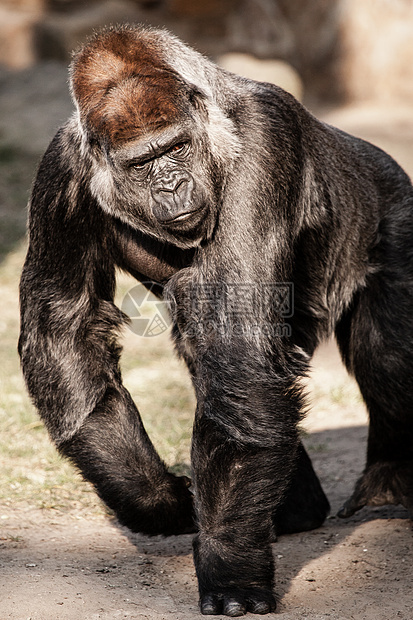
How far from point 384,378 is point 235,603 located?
1.33 m

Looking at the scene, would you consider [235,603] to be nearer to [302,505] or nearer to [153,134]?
[302,505]

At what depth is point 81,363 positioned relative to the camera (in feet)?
11.1

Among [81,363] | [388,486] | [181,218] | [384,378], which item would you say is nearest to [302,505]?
[388,486]

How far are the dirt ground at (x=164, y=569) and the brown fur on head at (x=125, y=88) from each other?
1.72 meters

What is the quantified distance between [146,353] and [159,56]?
423 cm

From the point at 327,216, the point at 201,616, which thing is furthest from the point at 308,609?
the point at 327,216

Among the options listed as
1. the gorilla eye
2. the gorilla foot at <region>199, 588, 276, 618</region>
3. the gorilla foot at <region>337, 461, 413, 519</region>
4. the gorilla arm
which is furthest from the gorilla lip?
the gorilla foot at <region>337, 461, 413, 519</region>

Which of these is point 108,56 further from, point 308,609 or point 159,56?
point 308,609

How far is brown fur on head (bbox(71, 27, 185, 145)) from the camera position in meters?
3.08

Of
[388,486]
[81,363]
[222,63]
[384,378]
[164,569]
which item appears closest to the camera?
[81,363]

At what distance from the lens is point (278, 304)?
3.21m
